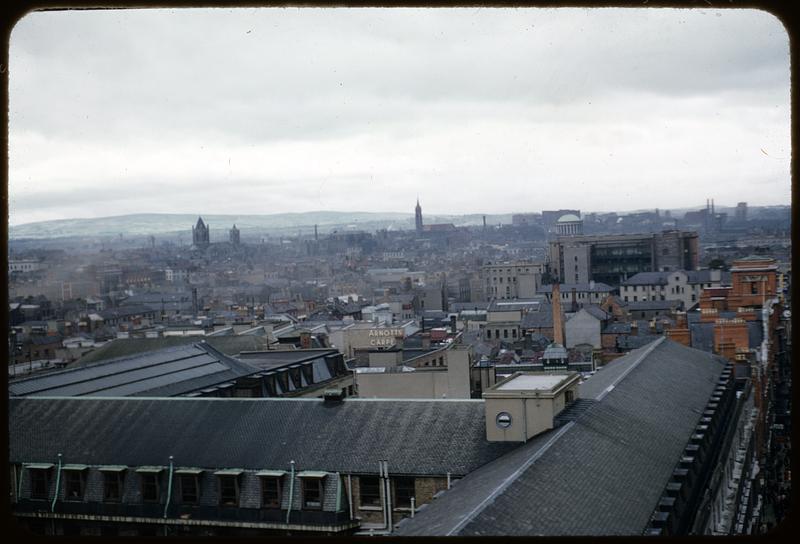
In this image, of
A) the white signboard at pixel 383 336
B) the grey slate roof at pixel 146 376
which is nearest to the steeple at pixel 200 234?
the white signboard at pixel 383 336

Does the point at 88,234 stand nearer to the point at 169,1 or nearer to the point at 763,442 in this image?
the point at 763,442

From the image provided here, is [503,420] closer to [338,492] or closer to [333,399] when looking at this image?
[338,492]

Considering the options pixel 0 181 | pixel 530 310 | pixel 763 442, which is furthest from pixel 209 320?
pixel 0 181

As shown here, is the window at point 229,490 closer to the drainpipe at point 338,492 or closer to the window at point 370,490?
the drainpipe at point 338,492

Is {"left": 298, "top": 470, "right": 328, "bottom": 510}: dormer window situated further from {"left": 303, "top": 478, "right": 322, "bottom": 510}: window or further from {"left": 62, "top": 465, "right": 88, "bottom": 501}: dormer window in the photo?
{"left": 62, "top": 465, "right": 88, "bottom": 501}: dormer window

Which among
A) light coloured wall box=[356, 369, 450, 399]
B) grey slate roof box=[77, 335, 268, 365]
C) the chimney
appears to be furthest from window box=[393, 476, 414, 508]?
the chimney
